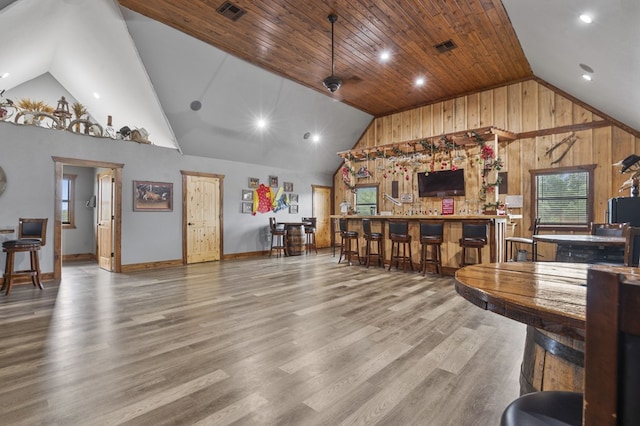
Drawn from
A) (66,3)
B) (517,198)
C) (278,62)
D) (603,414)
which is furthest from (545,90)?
(66,3)

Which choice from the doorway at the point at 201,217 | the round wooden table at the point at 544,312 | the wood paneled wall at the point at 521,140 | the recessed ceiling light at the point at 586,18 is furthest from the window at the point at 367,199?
the round wooden table at the point at 544,312

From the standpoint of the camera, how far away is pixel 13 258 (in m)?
4.62

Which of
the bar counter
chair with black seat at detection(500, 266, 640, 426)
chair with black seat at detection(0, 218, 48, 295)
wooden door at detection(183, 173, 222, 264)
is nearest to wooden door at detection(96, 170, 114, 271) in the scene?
chair with black seat at detection(0, 218, 48, 295)

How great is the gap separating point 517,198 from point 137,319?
743 centimetres

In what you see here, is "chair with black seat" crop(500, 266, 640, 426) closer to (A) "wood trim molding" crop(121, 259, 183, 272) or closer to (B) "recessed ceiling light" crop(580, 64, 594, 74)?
(B) "recessed ceiling light" crop(580, 64, 594, 74)

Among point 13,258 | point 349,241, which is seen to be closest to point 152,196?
point 13,258

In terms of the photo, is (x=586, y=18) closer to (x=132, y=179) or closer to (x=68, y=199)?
(x=132, y=179)

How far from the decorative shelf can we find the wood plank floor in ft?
12.3

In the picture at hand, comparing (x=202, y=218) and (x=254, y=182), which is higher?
(x=254, y=182)

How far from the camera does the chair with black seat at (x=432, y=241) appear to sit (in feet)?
18.5

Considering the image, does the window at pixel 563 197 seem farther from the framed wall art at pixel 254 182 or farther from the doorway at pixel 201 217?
the doorway at pixel 201 217

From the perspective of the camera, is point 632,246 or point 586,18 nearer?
point 632,246

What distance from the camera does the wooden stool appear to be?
4.47 m

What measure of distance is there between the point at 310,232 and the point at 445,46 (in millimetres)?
5559
